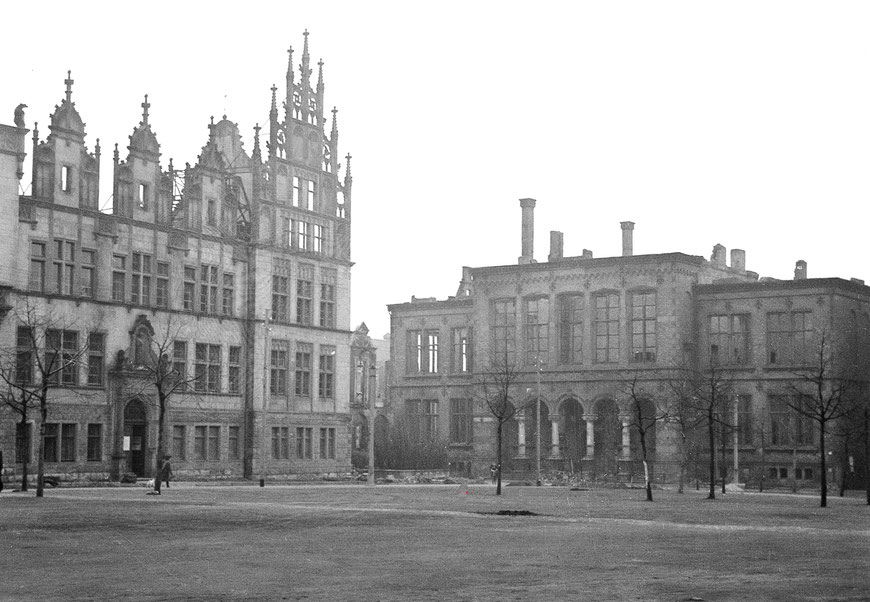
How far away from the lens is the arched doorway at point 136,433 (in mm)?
66875

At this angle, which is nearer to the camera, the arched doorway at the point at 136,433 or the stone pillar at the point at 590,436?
the arched doorway at the point at 136,433

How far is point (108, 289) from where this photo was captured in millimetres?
66375

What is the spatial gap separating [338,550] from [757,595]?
895 centimetres

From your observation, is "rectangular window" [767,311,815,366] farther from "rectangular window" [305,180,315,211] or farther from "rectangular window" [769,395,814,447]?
"rectangular window" [305,180,315,211]

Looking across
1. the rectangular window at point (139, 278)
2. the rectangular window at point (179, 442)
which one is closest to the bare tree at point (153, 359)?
the rectangular window at point (139, 278)

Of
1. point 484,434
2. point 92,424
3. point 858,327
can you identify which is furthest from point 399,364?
point 92,424

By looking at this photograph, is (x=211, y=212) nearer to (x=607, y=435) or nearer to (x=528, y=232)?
(x=528, y=232)

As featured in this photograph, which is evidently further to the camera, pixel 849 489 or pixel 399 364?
pixel 399 364

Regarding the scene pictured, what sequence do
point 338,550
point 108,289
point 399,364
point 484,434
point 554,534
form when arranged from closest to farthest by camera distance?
point 338,550 → point 554,534 → point 108,289 → point 484,434 → point 399,364

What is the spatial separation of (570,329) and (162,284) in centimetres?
3268

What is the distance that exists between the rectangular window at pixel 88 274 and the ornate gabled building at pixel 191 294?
9cm

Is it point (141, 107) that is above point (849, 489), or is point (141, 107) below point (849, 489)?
above

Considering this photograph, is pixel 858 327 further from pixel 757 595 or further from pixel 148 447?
pixel 757 595

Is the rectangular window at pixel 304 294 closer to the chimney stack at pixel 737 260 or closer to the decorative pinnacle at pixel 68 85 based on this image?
the decorative pinnacle at pixel 68 85
